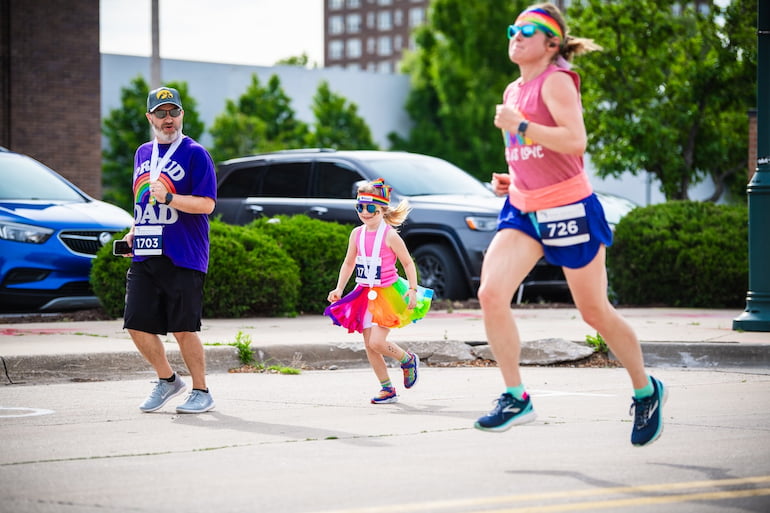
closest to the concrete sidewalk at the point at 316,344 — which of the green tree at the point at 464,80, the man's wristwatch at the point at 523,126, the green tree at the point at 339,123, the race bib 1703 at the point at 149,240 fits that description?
the race bib 1703 at the point at 149,240

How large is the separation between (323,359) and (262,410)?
2.87 metres

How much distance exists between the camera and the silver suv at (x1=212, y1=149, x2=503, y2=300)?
13945 millimetres

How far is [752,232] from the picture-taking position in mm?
11320

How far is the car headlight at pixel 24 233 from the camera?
488 inches

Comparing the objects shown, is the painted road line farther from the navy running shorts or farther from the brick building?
the brick building

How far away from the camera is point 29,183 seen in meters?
13.8

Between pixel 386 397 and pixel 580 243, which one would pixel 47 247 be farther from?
pixel 580 243

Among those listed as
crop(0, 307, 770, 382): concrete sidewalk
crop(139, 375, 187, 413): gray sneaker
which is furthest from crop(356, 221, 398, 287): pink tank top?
crop(0, 307, 770, 382): concrete sidewalk

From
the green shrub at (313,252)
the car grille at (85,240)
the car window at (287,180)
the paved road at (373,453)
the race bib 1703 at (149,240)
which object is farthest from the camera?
the car window at (287,180)

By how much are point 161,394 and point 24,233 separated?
560 centimetres

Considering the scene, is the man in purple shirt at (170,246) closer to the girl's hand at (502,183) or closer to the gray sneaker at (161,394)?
the gray sneaker at (161,394)

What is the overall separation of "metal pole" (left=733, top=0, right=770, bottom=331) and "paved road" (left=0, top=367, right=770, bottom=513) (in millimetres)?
2695

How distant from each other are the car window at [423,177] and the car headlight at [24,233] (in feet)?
13.5

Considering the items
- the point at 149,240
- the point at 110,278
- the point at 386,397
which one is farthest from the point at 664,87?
the point at 149,240
